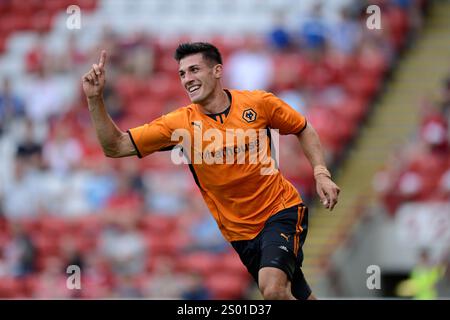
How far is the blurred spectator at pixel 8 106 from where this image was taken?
54.0 feet

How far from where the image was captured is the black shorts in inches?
290

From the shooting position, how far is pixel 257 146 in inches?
301

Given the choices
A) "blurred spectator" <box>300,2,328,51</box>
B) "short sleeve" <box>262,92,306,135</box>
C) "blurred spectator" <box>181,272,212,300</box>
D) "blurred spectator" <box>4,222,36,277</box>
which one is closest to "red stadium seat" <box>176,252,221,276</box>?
"blurred spectator" <box>181,272,212,300</box>

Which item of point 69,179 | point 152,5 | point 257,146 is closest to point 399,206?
point 69,179

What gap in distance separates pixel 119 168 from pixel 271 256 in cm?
772

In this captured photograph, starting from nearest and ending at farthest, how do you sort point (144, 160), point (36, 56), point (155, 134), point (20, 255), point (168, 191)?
point (155, 134)
point (20, 255)
point (168, 191)
point (144, 160)
point (36, 56)

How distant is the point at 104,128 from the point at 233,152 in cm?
91

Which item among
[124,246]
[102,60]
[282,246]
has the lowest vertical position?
[124,246]

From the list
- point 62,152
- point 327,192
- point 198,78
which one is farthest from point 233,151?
point 62,152

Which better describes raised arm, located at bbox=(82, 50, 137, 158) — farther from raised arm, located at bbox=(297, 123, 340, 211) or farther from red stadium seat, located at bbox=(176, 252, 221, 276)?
red stadium seat, located at bbox=(176, 252, 221, 276)

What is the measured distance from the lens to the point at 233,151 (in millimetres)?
7566

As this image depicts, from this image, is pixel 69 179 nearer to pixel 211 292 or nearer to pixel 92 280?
pixel 92 280

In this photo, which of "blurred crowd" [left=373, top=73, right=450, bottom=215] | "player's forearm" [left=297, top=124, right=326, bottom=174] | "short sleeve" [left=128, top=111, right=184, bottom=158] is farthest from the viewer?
"blurred crowd" [left=373, top=73, right=450, bottom=215]

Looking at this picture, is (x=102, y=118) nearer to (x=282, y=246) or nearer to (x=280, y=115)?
(x=280, y=115)
